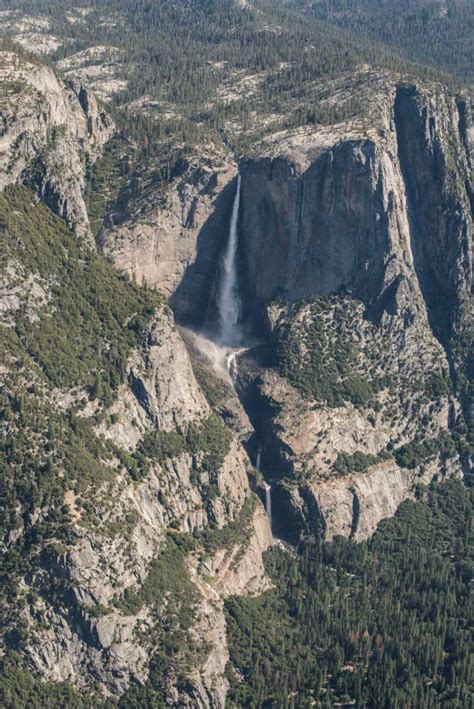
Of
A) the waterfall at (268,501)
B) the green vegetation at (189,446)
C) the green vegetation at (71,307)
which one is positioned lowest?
the waterfall at (268,501)

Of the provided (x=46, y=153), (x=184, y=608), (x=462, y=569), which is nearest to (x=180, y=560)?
(x=184, y=608)

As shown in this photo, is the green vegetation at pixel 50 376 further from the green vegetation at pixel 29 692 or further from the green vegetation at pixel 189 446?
the green vegetation at pixel 189 446

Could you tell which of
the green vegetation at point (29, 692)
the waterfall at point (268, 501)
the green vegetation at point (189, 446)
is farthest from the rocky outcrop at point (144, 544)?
the waterfall at point (268, 501)

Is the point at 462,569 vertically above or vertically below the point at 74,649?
above

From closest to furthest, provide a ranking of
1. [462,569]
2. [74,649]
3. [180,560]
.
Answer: [74,649], [180,560], [462,569]

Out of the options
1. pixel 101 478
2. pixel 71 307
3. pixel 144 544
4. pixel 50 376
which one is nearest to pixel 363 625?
pixel 144 544

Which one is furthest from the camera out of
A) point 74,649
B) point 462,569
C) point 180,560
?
point 462,569

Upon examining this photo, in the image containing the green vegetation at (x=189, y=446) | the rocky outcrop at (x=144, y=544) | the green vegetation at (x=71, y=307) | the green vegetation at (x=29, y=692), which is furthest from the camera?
the green vegetation at (x=189, y=446)

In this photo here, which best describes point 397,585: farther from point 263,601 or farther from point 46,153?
point 46,153

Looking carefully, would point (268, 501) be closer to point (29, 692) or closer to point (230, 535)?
point (230, 535)
